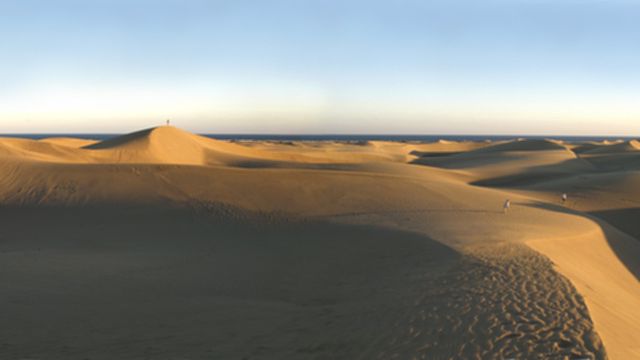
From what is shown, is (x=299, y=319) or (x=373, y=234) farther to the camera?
(x=373, y=234)

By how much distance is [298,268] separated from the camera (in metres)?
10.7

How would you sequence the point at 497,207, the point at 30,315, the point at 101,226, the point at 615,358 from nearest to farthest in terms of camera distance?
the point at 615,358 < the point at 30,315 < the point at 101,226 < the point at 497,207

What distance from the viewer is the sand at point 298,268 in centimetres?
663

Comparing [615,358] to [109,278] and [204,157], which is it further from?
[204,157]

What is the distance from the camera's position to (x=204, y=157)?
39125 millimetres

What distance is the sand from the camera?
6633 millimetres

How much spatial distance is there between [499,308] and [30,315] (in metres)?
6.97

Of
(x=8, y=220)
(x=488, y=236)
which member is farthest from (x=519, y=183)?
(x=8, y=220)

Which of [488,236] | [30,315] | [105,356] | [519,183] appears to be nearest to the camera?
[105,356]

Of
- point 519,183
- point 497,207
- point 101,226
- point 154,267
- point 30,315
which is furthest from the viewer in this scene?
point 519,183

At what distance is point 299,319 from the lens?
7.50m

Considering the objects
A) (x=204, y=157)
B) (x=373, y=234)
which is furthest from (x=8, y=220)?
(x=204, y=157)

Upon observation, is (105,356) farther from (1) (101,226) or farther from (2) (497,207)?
(2) (497,207)

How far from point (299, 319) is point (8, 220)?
1284cm
